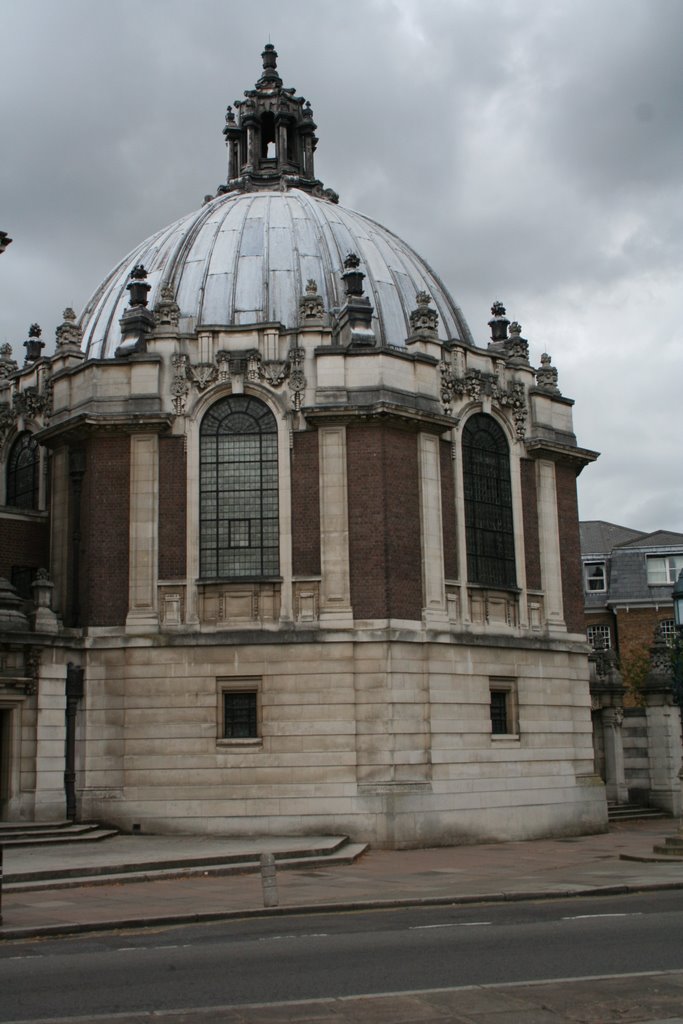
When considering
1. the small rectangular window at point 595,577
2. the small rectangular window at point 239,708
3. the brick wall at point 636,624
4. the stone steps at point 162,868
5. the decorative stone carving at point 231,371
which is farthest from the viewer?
the small rectangular window at point 595,577

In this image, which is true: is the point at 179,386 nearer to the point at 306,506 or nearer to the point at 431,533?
the point at 306,506

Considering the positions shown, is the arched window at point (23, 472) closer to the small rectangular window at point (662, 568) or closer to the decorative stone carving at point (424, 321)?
the decorative stone carving at point (424, 321)

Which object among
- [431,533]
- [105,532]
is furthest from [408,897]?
[105,532]

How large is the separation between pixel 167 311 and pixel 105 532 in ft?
21.4

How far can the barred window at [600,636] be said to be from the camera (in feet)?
215

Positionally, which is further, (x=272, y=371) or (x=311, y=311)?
(x=311, y=311)

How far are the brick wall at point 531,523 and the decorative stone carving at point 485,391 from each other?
109 cm

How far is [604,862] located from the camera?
25406 millimetres

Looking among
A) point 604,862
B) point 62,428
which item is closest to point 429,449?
point 62,428

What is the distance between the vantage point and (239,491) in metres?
32.9

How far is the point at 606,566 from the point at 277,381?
38.5 meters

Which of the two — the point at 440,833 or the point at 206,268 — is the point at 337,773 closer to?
the point at 440,833

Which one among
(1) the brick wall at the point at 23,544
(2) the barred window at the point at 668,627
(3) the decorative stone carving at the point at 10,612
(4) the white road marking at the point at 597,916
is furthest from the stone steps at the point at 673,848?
(2) the barred window at the point at 668,627

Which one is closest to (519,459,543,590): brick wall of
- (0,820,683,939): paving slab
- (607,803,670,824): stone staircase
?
(0,820,683,939): paving slab
